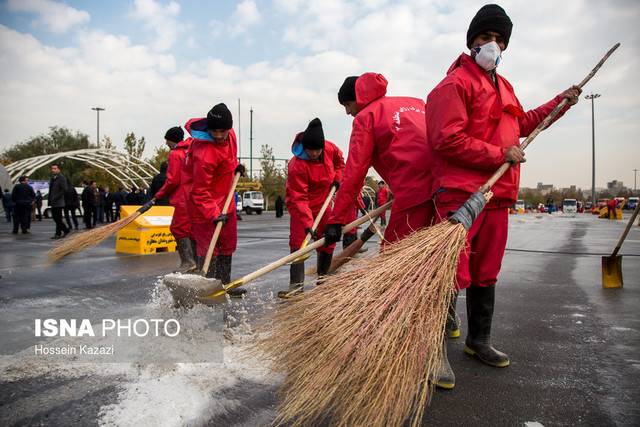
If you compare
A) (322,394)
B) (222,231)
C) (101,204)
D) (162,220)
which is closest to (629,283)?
(222,231)

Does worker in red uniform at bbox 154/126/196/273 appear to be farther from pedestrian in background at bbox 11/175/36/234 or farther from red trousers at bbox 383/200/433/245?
pedestrian in background at bbox 11/175/36/234

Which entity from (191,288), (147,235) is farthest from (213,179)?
(147,235)

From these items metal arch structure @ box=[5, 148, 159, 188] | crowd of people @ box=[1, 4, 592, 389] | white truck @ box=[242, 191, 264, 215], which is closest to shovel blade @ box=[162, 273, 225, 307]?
crowd of people @ box=[1, 4, 592, 389]

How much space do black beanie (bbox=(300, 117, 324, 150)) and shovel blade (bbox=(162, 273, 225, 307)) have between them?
74.9 inches

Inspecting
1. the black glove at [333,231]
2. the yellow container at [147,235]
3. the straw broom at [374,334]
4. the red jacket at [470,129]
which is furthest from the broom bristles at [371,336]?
the yellow container at [147,235]

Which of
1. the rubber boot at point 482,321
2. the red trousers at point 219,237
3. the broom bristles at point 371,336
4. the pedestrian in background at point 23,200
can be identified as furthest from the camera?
the pedestrian in background at point 23,200

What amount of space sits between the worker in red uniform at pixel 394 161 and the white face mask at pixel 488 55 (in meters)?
0.57

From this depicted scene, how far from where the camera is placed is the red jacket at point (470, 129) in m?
2.64

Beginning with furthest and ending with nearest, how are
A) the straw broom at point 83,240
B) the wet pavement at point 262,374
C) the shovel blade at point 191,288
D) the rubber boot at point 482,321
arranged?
the straw broom at point 83,240, the shovel blade at point 191,288, the rubber boot at point 482,321, the wet pavement at point 262,374

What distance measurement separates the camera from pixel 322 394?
1977mm

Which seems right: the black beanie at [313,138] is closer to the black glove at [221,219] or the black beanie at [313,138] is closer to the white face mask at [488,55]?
the black glove at [221,219]

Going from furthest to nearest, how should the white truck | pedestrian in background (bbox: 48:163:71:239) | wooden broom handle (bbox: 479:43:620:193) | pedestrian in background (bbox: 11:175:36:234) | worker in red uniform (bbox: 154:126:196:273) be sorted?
the white truck < pedestrian in background (bbox: 11:175:36:234) < pedestrian in background (bbox: 48:163:71:239) < worker in red uniform (bbox: 154:126:196:273) < wooden broom handle (bbox: 479:43:620:193)

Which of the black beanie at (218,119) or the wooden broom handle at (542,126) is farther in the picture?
the black beanie at (218,119)

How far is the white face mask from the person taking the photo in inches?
110
